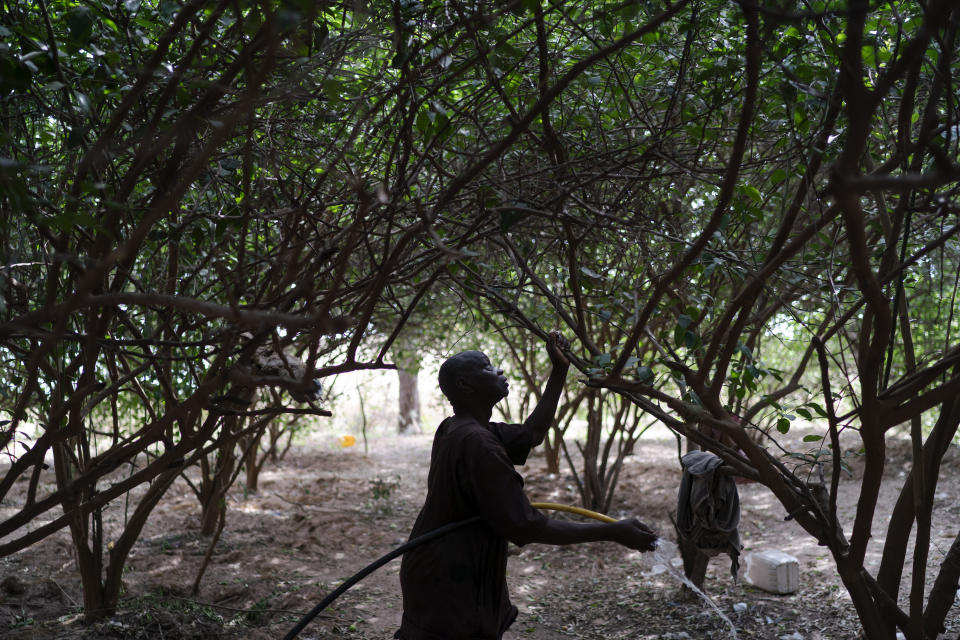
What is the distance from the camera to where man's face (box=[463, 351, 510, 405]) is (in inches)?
119

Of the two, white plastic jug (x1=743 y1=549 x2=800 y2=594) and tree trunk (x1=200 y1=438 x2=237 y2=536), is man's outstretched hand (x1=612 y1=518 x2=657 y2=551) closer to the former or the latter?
white plastic jug (x1=743 y1=549 x2=800 y2=594)

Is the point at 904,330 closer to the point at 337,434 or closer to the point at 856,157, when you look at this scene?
the point at 856,157

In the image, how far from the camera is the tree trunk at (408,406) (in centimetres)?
1831

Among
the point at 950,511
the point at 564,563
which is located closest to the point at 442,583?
the point at 564,563

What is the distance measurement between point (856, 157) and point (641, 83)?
2.63m

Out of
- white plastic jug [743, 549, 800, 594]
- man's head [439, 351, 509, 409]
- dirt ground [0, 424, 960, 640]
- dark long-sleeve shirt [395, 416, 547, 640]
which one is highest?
man's head [439, 351, 509, 409]

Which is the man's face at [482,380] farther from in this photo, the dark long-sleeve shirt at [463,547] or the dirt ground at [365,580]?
the dirt ground at [365,580]

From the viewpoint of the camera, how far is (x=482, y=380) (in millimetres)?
3012

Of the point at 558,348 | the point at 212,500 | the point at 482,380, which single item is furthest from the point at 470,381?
the point at 212,500

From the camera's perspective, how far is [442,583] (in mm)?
2922

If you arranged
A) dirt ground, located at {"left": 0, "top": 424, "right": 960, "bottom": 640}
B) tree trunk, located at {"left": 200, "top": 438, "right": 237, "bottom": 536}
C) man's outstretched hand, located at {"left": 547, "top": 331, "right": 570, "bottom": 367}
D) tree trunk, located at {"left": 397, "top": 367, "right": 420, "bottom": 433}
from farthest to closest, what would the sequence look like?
tree trunk, located at {"left": 397, "top": 367, "right": 420, "bottom": 433} < tree trunk, located at {"left": 200, "top": 438, "right": 237, "bottom": 536} < dirt ground, located at {"left": 0, "top": 424, "right": 960, "bottom": 640} < man's outstretched hand, located at {"left": 547, "top": 331, "right": 570, "bottom": 367}

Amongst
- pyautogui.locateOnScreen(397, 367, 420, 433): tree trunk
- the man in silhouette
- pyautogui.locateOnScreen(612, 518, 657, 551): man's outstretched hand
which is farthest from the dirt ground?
pyautogui.locateOnScreen(397, 367, 420, 433): tree trunk

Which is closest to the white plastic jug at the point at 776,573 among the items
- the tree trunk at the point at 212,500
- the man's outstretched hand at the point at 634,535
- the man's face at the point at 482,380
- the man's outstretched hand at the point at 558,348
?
the man's outstretched hand at the point at 634,535

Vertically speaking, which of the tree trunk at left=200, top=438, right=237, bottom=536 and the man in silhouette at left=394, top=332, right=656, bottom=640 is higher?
the man in silhouette at left=394, top=332, right=656, bottom=640
